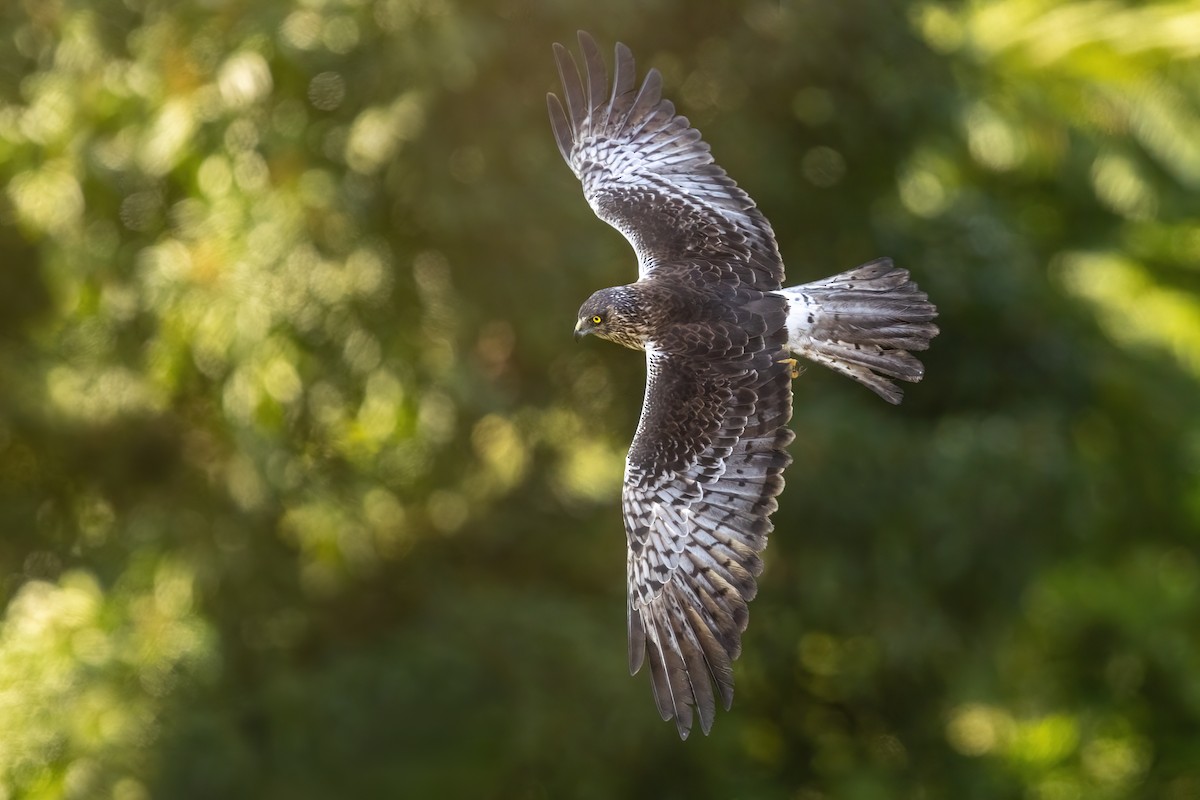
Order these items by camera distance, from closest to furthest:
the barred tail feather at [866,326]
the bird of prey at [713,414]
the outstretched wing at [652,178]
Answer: the bird of prey at [713,414] < the barred tail feather at [866,326] < the outstretched wing at [652,178]

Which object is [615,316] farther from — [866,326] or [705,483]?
[866,326]

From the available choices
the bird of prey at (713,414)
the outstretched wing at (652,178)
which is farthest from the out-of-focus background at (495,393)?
the bird of prey at (713,414)

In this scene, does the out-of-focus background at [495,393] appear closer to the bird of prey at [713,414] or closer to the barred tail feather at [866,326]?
the bird of prey at [713,414]

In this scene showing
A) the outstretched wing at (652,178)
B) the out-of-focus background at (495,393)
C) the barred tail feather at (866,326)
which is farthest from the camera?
the out-of-focus background at (495,393)

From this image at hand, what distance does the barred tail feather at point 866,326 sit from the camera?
5223 mm

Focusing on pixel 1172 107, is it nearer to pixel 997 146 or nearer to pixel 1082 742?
pixel 997 146

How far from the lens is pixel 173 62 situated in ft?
30.9

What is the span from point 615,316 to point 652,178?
1417mm

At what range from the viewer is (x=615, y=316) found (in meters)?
5.04

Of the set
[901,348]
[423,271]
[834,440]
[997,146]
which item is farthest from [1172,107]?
[901,348]

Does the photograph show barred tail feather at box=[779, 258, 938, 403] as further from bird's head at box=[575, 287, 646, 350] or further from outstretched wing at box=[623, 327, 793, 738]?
bird's head at box=[575, 287, 646, 350]

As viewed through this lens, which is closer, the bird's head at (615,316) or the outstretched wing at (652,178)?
the bird's head at (615,316)

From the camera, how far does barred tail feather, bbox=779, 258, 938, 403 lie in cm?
522

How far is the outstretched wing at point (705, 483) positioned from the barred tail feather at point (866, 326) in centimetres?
27
